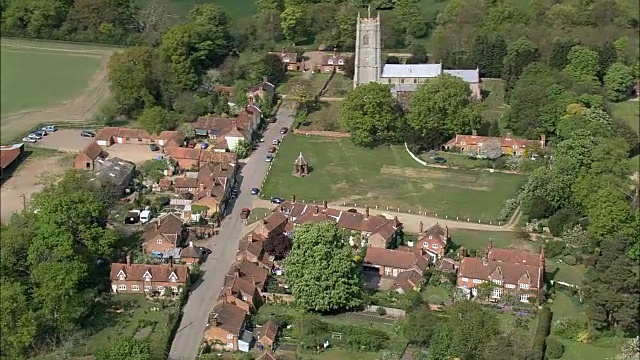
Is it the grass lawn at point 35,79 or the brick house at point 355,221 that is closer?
the grass lawn at point 35,79

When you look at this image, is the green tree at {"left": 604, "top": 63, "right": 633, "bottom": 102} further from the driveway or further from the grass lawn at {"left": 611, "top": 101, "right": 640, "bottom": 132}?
the driveway

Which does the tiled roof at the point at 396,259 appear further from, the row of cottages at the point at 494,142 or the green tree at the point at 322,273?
the row of cottages at the point at 494,142

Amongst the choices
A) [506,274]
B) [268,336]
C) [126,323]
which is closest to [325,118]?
[506,274]

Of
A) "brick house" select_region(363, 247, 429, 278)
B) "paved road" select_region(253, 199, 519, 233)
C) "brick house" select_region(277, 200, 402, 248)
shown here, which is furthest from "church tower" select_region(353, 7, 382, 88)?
"brick house" select_region(363, 247, 429, 278)

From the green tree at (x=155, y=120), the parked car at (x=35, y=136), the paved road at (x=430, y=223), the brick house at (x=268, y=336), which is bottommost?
the paved road at (x=430, y=223)

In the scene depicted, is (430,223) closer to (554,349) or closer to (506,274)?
(506,274)

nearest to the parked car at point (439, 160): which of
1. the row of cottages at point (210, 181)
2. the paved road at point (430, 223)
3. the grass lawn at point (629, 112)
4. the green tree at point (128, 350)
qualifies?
the paved road at point (430, 223)
